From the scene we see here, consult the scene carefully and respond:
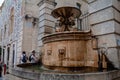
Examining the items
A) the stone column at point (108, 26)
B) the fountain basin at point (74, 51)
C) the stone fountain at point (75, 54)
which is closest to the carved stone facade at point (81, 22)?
the stone column at point (108, 26)

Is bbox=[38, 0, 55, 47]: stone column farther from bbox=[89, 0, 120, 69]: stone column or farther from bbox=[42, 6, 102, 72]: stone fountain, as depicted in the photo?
bbox=[89, 0, 120, 69]: stone column

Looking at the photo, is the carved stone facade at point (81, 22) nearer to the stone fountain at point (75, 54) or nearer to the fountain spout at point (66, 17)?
the stone fountain at point (75, 54)

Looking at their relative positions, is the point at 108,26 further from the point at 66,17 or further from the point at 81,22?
the point at 81,22

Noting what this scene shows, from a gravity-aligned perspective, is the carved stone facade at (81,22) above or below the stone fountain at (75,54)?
above

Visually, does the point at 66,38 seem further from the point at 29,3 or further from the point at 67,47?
the point at 29,3

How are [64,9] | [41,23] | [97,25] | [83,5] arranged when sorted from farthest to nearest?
[83,5], [41,23], [64,9], [97,25]

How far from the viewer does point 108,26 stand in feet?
20.9

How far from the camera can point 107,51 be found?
6336 millimetres

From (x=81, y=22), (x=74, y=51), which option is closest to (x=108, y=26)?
(x=74, y=51)

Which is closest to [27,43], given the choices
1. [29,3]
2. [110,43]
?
[29,3]

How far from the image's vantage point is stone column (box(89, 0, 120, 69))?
6137 mm

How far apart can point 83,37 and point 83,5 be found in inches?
600

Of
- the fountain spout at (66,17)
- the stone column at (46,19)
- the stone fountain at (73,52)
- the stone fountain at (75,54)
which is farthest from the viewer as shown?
the stone column at (46,19)

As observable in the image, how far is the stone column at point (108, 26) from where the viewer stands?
614 cm
